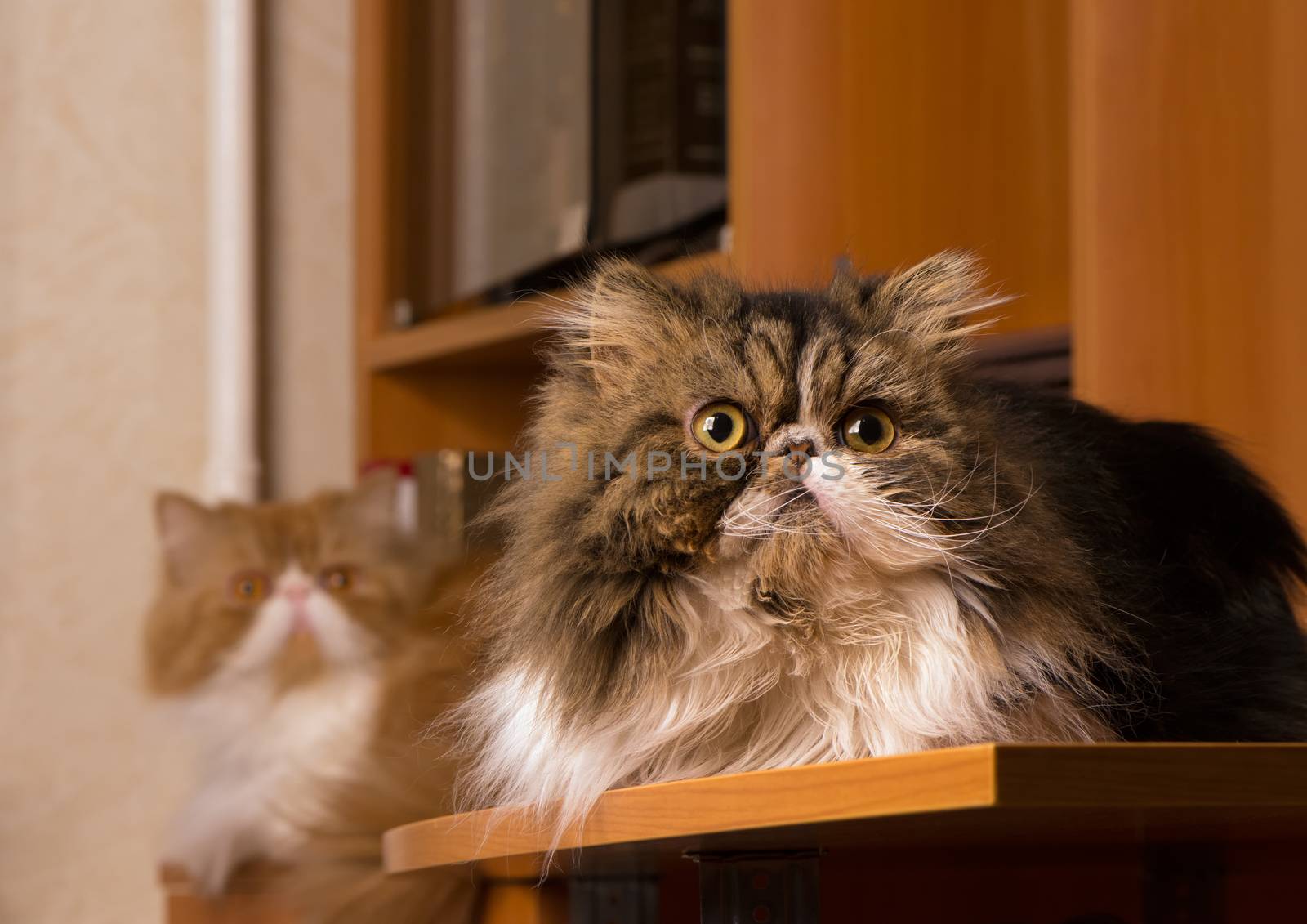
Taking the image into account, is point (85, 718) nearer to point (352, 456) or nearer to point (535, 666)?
point (352, 456)

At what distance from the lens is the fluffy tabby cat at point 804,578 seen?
70 cm

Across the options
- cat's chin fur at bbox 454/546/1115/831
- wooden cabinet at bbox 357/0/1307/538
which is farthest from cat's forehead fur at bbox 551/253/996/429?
wooden cabinet at bbox 357/0/1307/538

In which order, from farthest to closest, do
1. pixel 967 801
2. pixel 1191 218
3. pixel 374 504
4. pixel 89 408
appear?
pixel 89 408
pixel 374 504
pixel 1191 218
pixel 967 801

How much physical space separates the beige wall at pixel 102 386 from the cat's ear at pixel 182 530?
48 cm

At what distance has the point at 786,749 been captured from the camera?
0.72m

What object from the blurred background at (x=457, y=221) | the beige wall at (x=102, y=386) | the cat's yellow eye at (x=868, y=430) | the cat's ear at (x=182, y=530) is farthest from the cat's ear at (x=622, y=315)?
the beige wall at (x=102, y=386)

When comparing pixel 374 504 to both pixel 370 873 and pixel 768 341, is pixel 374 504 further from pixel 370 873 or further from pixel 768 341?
pixel 768 341

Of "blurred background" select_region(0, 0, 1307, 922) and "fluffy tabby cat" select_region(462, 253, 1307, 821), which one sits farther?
"blurred background" select_region(0, 0, 1307, 922)

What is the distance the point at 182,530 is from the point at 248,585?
130 mm

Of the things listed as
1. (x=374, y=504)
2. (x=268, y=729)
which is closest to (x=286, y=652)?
(x=268, y=729)

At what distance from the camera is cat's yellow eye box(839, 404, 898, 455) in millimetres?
730

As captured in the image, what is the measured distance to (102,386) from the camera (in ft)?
7.04

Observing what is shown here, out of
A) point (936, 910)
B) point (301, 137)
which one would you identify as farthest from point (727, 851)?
point (301, 137)

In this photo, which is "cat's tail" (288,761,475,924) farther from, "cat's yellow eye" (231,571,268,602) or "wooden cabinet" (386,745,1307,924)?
"cat's yellow eye" (231,571,268,602)
